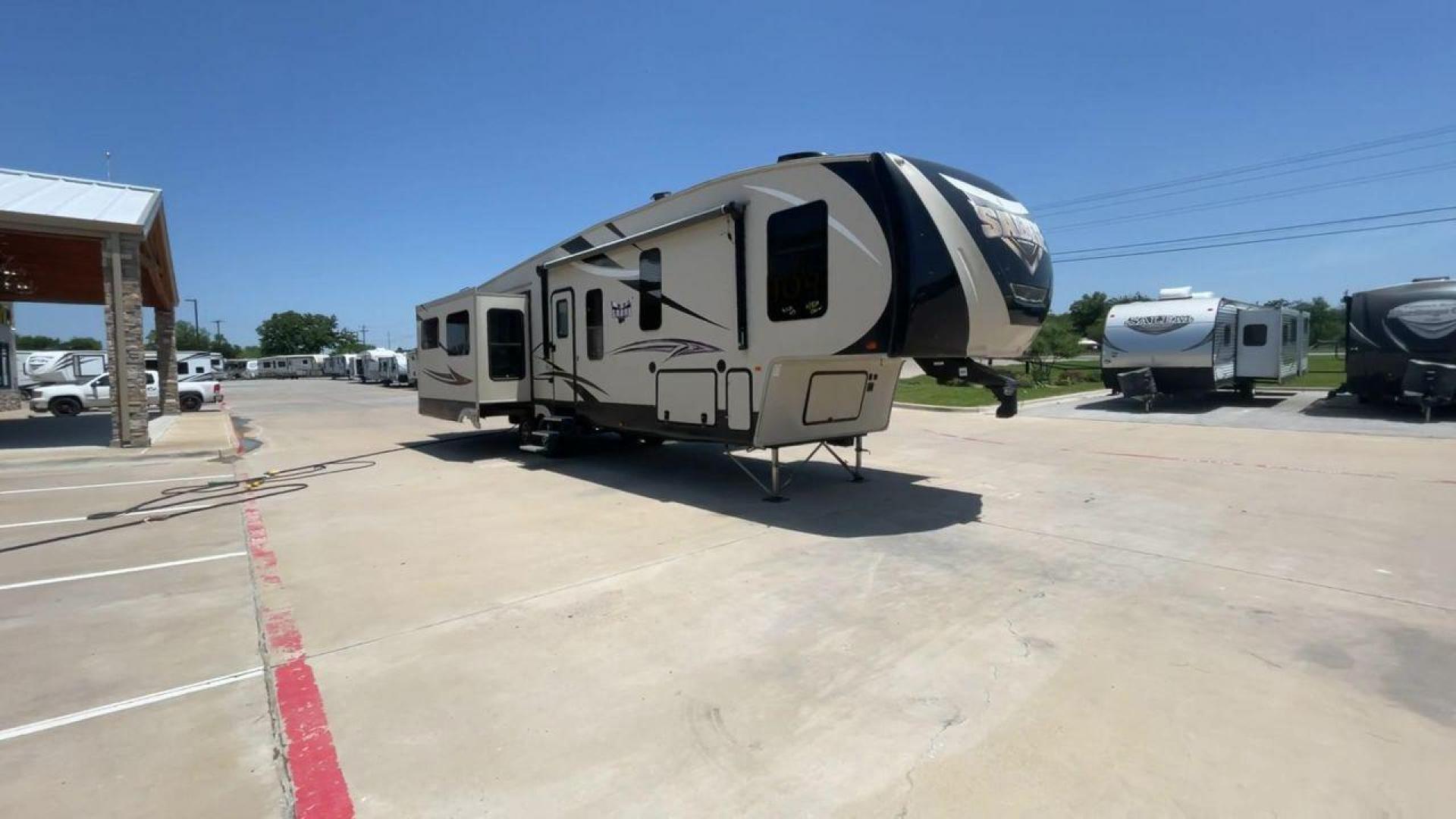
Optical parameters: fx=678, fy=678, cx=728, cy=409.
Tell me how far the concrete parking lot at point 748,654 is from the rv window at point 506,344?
3.76m

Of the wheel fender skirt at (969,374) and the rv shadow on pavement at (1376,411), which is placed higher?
the wheel fender skirt at (969,374)

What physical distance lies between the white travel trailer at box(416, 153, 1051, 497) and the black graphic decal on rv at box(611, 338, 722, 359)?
19 millimetres

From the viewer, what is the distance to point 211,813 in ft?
8.23

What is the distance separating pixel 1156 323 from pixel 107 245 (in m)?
22.8

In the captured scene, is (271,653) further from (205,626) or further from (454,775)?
(454,775)

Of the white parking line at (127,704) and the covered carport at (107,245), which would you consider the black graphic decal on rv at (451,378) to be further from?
the white parking line at (127,704)

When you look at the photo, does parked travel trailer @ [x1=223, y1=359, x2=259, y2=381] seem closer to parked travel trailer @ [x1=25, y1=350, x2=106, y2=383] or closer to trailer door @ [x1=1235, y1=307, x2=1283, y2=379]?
parked travel trailer @ [x1=25, y1=350, x2=106, y2=383]

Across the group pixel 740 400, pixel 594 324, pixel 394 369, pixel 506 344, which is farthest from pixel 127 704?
pixel 394 369

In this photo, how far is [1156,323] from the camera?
17719 mm

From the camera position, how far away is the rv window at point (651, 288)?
27.3ft

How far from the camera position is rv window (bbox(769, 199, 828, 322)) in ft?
21.2

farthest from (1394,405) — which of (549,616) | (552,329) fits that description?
(549,616)

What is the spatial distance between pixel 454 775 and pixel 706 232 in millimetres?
5988

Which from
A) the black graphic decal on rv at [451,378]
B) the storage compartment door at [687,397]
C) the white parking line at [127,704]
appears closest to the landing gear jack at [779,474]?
the storage compartment door at [687,397]
